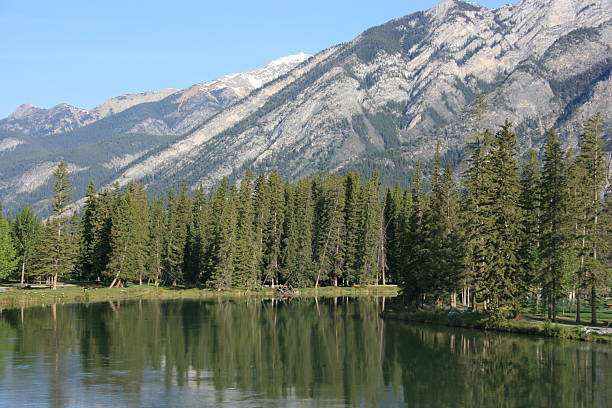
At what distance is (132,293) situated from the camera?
116m

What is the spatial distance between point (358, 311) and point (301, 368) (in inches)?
1711

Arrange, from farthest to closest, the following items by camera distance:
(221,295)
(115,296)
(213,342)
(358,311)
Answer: (221,295) → (115,296) → (358,311) → (213,342)

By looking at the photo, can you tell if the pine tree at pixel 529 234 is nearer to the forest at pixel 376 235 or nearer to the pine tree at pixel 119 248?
the forest at pixel 376 235

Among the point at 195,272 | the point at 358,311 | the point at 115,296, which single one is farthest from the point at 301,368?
the point at 195,272

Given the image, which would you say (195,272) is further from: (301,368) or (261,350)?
(301,368)

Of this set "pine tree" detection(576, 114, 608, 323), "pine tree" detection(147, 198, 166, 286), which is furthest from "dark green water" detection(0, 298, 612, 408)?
"pine tree" detection(147, 198, 166, 286)

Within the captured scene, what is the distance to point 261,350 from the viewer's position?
60906 mm

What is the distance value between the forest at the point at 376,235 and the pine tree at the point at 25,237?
1.15 feet

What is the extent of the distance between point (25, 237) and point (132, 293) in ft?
108

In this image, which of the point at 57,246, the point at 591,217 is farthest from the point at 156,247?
the point at 591,217

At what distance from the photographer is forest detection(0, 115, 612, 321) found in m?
69.1

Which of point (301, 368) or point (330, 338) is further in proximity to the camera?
point (330, 338)

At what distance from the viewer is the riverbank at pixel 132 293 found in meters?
100

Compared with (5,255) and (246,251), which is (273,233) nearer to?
(246,251)
